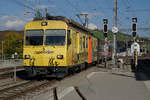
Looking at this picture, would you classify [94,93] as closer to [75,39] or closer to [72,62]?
[72,62]

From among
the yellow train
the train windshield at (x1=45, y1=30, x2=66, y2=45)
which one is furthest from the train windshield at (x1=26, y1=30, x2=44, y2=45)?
the train windshield at (x1=45, y1=30, x2=66, y2=45)

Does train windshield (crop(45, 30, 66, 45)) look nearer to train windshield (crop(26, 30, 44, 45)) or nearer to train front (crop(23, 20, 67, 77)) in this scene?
train front (crop(23, 20, 67, 77))

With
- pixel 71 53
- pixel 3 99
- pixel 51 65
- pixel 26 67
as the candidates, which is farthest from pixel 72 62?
pixel 3 99

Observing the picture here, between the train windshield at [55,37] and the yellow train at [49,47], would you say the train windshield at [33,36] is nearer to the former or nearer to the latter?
the yellow train at [49,47]

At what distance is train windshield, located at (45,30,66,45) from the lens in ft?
47.1

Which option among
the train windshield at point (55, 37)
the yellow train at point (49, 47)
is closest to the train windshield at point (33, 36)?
the yellow train at point (49, 47)

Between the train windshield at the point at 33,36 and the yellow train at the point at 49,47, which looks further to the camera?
the train windshield at the point at 33,36

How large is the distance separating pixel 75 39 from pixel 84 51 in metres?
3.10

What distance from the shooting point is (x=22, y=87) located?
12.6 metres

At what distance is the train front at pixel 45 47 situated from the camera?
14141 millimetres

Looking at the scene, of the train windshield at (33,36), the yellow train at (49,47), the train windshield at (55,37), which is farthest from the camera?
the train windshield at (33,36)

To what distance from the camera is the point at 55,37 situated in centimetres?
1453

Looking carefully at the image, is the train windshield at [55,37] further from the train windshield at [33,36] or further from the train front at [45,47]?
the train windshield at [33,36]

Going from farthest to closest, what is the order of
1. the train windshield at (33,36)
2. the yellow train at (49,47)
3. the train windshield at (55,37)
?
the train windshield at (33,36) → the train windshield at (55,37) → the yellow train at (49,47)
